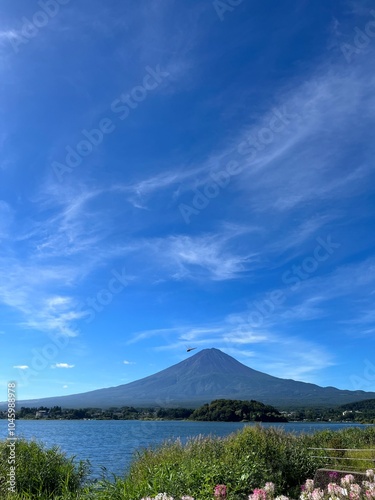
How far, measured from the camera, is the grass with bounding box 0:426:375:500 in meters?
7.57

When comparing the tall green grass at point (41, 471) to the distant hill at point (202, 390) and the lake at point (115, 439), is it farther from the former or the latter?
the distant hill at point (202, 390)

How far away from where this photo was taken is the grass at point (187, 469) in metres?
7.57

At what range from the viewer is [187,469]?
8133 mm

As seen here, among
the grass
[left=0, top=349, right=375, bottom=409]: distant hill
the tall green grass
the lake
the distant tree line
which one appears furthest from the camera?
[left=0, top=349, right=375, bottom=409]: distant hill

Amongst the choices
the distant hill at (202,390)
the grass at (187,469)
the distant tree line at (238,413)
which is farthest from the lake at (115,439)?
the distant hill at (202,390)

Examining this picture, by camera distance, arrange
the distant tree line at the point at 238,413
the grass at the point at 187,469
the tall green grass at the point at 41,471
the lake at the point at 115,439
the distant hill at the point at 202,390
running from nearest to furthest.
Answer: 1. the grass at the point at 187,469
2. the tall green grass at the point at 41,471
3. the lake at the point at 115,439
4. the distant tree line at the point at 238,413
5. the distant hill at the point at 202,390

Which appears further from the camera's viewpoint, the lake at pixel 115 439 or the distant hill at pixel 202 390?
the distant hill at pixel 202 390

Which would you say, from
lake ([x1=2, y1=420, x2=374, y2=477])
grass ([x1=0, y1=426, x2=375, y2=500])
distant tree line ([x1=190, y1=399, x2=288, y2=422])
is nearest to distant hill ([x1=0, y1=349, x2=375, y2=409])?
lake ([x1=2, y1=420, x2=374, y2=477])

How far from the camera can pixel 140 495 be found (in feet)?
23.5

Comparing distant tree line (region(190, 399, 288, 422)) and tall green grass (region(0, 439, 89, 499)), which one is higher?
tall green grass (region(0, 439, 89, 499))

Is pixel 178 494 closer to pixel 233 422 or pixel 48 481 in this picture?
pixel 48 481

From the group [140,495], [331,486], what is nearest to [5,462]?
[140,495]

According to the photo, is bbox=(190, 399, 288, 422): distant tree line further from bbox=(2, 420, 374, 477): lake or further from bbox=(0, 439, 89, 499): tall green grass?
bbox=(0, 439, 89, 499): tall green grass

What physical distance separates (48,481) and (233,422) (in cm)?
5743
